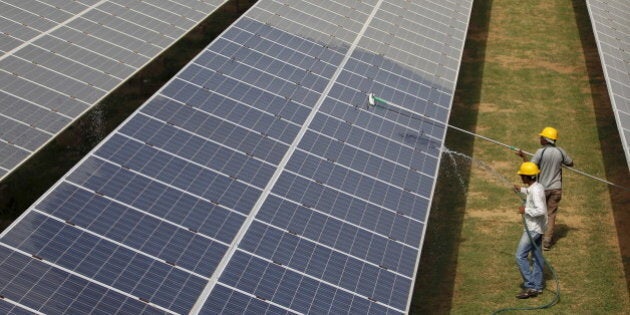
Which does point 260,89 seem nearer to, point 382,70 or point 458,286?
point 382,70

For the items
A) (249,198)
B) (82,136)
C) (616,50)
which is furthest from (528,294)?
(82,136)

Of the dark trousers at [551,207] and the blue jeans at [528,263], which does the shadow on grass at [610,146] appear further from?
the blue jeans at [528,263]

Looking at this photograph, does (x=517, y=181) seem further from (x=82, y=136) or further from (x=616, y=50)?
(x=82, y=136)

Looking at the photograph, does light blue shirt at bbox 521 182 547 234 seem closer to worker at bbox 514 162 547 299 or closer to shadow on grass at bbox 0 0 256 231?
worker at bbox 514 162 547 299

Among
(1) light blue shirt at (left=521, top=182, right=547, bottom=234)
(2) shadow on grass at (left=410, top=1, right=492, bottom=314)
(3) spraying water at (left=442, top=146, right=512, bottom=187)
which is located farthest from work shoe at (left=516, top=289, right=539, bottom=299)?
(3) spraying water at (left=442, top=146, right=512, bottom=187)

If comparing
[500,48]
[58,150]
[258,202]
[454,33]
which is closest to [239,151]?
[258,202]

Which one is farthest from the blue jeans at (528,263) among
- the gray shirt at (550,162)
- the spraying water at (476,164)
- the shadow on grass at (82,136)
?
the shadow on grass at (82,136)

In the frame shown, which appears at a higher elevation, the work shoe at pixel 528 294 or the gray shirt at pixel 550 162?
the gray shirt at pixel 550 162
